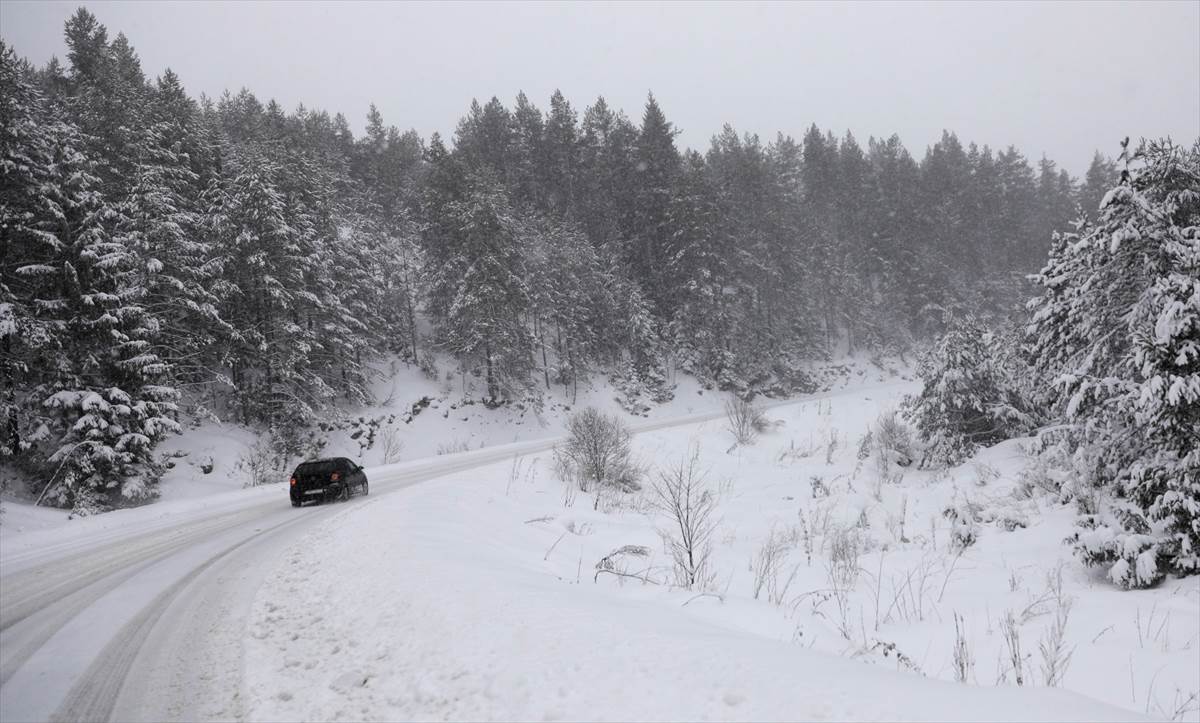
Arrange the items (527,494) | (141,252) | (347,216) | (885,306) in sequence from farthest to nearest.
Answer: (885,306)
(347,216)
(141,252)
(527,494)

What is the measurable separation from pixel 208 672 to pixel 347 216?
41.5 meters

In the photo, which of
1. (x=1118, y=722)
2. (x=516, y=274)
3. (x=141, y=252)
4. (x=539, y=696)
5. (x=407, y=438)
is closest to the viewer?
(x=1118, y=722)

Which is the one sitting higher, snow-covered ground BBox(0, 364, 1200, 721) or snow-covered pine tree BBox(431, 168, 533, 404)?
snow-covered pine tree BBox(431, 168, 533, 404)

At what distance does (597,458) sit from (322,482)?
22.7 ft

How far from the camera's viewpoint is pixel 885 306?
2185 inches

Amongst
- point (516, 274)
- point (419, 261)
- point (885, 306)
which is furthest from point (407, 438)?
point (885, 306)

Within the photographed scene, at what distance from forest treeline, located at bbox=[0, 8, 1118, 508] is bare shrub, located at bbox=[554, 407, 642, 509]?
37.2 ft

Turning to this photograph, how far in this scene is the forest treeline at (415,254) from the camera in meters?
16.8

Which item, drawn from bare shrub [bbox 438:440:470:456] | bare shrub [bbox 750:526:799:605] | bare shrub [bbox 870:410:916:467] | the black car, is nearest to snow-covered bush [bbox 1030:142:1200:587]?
bare shrub [bbox 750:526:799:605]

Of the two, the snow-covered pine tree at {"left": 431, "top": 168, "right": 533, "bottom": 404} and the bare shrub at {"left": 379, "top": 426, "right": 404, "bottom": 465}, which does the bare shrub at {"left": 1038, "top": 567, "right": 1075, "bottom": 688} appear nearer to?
the bare shrub at {"left": 379, "top": 426, "right": 404, "bottom": 465}

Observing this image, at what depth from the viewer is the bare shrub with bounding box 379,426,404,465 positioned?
26.4 meters

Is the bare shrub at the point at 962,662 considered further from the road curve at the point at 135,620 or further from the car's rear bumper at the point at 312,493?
the car's rear bumper at the point at 312,493

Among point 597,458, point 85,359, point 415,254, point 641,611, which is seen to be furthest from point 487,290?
point 641,611

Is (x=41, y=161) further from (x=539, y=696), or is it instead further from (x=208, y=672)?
(x=539, y=696)
